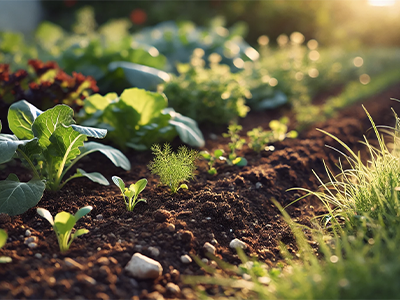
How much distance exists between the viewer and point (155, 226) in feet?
6.93

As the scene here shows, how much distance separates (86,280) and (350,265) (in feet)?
3.63

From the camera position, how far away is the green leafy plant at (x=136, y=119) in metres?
3.09

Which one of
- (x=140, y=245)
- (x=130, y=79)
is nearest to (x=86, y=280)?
(x=140, y=245)

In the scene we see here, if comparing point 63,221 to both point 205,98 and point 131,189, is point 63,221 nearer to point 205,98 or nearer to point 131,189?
point 131,189

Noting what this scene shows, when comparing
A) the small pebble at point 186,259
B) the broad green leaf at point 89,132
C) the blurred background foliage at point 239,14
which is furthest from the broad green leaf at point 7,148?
the blurred background foliage at point 239,14

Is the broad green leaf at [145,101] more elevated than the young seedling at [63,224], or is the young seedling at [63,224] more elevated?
the broad green leaf at [145,101]

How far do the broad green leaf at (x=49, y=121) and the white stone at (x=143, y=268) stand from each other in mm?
947

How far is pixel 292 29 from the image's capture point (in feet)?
41.4

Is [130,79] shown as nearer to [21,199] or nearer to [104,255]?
[21,199]

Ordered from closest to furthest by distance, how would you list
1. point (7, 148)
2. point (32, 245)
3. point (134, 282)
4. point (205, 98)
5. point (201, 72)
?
point (134, 282) → point (32, 245) → point (7, 148) → point (205, 98) → point (201, 72)

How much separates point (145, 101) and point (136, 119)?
0.19 meters

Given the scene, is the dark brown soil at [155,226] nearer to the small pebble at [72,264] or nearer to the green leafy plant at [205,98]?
the small pebble at [72,264]

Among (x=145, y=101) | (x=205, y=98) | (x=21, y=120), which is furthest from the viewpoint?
(x=205, y=98)

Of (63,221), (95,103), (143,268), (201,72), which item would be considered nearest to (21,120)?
(95,103)
